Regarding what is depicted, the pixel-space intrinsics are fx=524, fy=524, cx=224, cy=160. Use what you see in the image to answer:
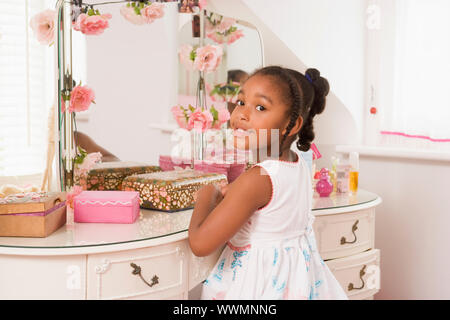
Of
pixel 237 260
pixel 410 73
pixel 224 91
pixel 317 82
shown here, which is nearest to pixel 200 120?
pixel 224 91

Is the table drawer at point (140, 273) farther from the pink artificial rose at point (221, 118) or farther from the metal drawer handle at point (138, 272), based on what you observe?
the pink artificial rose at point (221, 118)

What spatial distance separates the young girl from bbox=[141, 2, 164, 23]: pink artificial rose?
1.83 feet

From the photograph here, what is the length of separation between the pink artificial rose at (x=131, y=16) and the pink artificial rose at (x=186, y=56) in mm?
225

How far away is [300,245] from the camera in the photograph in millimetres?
1241

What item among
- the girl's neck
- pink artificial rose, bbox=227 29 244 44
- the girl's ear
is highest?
pink artificial rose, bbox=227 29 244 44

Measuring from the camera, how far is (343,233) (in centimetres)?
164

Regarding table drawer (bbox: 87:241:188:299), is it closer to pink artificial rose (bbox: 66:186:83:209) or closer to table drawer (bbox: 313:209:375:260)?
pink artificial rose (bbox: 66:186:83:209)

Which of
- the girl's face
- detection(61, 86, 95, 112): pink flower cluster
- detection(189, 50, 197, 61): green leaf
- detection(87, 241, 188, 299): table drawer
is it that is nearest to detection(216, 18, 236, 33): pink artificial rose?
detection(189, 50, 197, 61): green leaf

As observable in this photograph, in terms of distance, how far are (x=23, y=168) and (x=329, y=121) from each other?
1304 millimetres

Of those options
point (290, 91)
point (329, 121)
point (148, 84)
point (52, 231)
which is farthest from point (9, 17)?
point (329, 121)

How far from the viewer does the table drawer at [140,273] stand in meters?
1.13

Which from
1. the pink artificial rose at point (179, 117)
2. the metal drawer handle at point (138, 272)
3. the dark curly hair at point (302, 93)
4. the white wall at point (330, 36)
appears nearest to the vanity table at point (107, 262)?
the metal drawer handle at point (138, 272)

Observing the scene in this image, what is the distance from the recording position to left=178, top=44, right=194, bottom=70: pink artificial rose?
6.00ft

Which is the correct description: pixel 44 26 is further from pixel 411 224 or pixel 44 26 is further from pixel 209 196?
pixel 411 224
